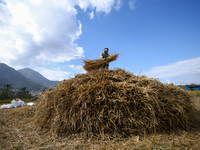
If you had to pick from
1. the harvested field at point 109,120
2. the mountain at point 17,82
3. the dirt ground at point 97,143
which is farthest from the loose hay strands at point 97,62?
the mountain at point 17,82

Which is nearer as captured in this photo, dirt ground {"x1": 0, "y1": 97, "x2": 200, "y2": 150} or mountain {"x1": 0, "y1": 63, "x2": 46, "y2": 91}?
dirt ground {"x1": 0, "y1": 97, "x2": 200, "y2": 150}

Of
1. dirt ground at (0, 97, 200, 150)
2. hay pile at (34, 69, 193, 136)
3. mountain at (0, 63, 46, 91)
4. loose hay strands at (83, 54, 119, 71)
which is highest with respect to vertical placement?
mountain at (0, 63, 46, 91)

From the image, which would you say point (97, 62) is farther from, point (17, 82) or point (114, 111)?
point (17, 82)

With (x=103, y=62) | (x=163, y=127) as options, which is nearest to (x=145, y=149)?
(x=163, y=127)

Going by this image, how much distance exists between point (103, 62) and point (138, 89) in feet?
6.77

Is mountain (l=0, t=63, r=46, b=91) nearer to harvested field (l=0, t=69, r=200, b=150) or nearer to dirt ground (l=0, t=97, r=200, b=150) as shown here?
dirt ground (l=0, t=97, r=200, b=150)

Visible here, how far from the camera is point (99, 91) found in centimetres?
237

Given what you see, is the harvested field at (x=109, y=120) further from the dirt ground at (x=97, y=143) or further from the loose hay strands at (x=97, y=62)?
the loose hay strands at (x=97, y=62)

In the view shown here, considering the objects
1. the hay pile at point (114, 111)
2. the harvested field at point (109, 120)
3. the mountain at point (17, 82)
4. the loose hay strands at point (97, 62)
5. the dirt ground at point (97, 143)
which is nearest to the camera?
the dirt ground at point (97, 143)

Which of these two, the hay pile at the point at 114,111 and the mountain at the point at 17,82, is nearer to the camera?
the hay pile at the point at 114,111

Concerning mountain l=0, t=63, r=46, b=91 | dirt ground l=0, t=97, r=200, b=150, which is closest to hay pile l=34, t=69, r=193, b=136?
dirt ground l=0, t=97, r=200, b=150

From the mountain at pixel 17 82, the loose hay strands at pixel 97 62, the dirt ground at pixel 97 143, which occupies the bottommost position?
the dirt ground at pixel 97 143

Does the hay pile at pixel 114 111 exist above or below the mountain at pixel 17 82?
below

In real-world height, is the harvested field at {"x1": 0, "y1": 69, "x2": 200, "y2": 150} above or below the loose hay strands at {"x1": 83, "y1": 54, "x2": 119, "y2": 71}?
below
